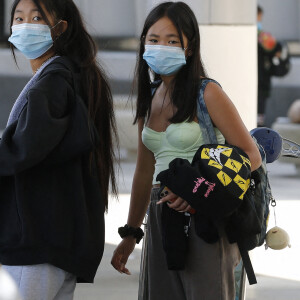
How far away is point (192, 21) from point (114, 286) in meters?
3.28

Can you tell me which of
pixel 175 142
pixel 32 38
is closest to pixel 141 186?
pixel 175 142

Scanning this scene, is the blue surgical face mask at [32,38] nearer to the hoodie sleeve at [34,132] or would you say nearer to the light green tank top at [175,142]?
the hoodie sleeve at [34,132]

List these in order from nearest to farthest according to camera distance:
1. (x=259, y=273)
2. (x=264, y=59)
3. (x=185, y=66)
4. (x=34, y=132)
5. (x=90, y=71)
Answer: (x=34, y=132)
(x=90, y=71)
(x=185, y=66)
(x=259, y=273)
(x=264, y=59)

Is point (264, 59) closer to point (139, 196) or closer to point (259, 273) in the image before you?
point (259, 273)

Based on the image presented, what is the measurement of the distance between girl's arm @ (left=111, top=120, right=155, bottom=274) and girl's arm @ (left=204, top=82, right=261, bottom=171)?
469mm

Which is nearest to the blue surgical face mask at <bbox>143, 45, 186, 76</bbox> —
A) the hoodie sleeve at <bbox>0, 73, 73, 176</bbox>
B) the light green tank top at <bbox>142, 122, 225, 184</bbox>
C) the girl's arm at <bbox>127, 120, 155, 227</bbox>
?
the light green tank top at <bbox>142, 122, 225, 184</bbox>

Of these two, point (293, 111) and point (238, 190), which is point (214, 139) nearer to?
point (238, 190)

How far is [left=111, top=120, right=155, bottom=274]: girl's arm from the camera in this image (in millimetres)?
3881

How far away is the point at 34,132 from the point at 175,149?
72 centimetres

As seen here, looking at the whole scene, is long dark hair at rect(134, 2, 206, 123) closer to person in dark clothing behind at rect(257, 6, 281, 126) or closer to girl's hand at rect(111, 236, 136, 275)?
girl's hand at rect(111, 236, 136, 275)

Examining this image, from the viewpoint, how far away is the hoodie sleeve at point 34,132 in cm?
305

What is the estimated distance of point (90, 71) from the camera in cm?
336

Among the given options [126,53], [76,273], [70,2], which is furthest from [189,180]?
[126,53]

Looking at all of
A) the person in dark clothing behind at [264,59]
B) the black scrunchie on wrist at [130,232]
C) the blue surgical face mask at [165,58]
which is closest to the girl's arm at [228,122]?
the blue surgical face mask at [165,58]
